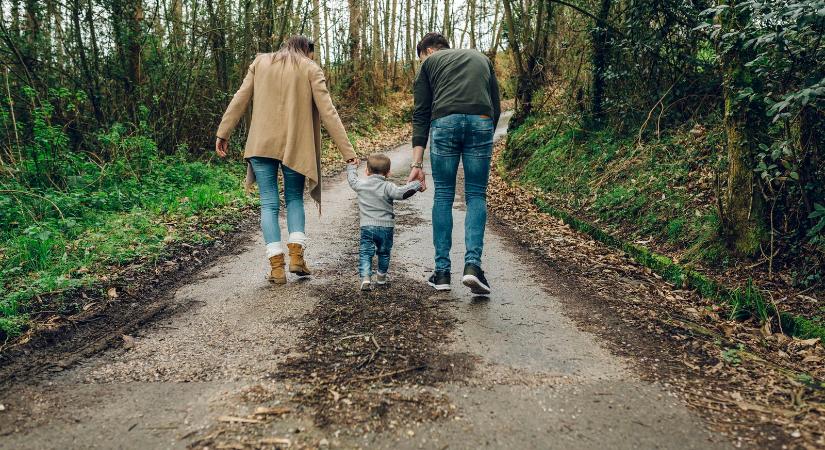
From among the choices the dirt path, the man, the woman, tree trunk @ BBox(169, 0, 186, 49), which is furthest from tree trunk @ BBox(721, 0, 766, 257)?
tree trunk @ BBox(169, 0, 186, 49)

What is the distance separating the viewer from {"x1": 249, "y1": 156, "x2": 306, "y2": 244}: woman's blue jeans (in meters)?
4.84

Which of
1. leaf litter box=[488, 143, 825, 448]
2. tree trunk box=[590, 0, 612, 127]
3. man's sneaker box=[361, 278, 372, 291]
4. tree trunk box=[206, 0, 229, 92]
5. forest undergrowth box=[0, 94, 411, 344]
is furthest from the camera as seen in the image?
tree trunk box=[206, 0, 229, 92]

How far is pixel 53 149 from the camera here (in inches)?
313

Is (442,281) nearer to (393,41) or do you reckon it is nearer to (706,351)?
(706,351)

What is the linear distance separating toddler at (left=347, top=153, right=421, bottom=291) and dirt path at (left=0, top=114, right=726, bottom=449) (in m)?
0.34

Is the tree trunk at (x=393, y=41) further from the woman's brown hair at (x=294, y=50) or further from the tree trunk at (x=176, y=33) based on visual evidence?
the woman's brown hair at (x=294, y=50)

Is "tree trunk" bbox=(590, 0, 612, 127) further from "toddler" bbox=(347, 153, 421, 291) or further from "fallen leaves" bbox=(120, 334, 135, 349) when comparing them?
"fallen leaves" bbox=(120, 334, 135, 349)

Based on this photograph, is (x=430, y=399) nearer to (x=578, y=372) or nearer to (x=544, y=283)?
(x=578, y=372)

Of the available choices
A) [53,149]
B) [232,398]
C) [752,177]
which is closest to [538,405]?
[232,398]

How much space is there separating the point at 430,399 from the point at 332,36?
21295 mm

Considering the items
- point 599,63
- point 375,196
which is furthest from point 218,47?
point 375,196

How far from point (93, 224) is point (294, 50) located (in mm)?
3734

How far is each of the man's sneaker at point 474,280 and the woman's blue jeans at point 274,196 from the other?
1.60 m

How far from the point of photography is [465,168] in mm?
4539
